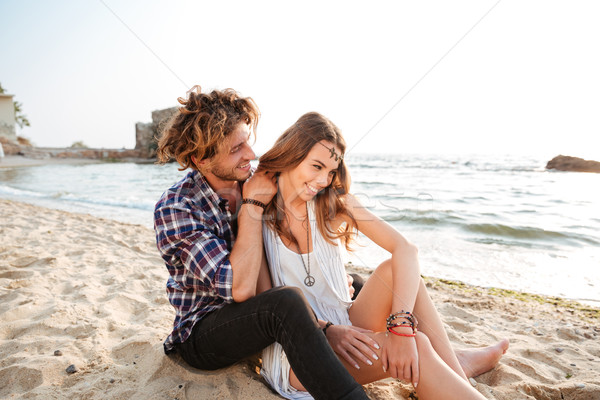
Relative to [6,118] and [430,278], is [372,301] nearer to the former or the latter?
[430,278]

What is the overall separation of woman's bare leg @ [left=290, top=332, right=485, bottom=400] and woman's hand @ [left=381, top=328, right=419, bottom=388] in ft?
0.12

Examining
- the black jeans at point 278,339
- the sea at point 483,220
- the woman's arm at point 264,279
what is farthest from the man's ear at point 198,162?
the sea at point 483,220

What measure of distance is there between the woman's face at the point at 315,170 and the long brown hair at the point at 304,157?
0.03 metres

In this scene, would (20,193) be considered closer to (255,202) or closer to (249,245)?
(255,202)

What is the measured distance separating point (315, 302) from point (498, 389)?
1.18 meters

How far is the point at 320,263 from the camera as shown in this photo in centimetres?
226

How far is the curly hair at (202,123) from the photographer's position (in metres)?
2.08

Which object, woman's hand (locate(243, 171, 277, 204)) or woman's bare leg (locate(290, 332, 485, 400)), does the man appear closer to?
woman's hand (locate(243, 171, 277, 204))

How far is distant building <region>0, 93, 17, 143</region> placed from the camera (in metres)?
30.8

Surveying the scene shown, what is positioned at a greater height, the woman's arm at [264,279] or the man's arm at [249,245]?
the man's arm at [249,245]

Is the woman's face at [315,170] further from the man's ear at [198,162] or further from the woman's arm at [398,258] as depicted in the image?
the man's ear at [198,162]

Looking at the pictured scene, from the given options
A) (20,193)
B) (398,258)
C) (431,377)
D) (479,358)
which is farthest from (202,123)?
(20,193)

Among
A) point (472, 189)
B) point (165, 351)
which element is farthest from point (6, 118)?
point (165, 351)

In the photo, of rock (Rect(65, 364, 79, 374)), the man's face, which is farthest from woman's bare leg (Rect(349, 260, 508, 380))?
rock (Rect(65, 364, 79, 374))
